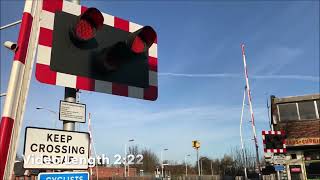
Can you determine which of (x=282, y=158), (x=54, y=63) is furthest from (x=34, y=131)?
(x=282, y=158)

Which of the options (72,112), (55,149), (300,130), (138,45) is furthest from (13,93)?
(300,130)

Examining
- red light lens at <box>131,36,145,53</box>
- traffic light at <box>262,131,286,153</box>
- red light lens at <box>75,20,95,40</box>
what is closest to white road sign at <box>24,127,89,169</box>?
red light lens at <box>75,20,95,40</box>

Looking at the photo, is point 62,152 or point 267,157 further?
point 267,157

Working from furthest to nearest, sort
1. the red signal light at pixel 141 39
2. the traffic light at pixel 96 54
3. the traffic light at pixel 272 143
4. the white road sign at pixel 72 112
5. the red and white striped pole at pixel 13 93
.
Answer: the traffic light at pixel 272 143, the red signal light at pixel 141 39, the traffic light at pixel 96 54, the white road sign at pixel 72 112, the red and white striped pole at pixel 13 93

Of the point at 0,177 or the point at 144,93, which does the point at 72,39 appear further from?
the point at 0,177

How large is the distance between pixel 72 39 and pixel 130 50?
2.07ft

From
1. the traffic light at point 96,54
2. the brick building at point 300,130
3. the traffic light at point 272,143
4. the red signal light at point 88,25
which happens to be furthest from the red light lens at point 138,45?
the brick building at point 300,130

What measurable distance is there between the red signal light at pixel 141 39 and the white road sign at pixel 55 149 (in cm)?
112

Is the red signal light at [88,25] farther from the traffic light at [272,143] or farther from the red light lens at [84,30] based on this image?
the traffic light at [272,143]

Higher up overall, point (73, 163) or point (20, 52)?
point (20, 52)

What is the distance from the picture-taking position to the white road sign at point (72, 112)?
10.8 feet

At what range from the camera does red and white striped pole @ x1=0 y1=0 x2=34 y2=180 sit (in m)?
1.75

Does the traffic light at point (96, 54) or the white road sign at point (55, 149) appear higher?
the traffic light at point (96, 54)

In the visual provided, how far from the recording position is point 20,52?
76.4 inches
